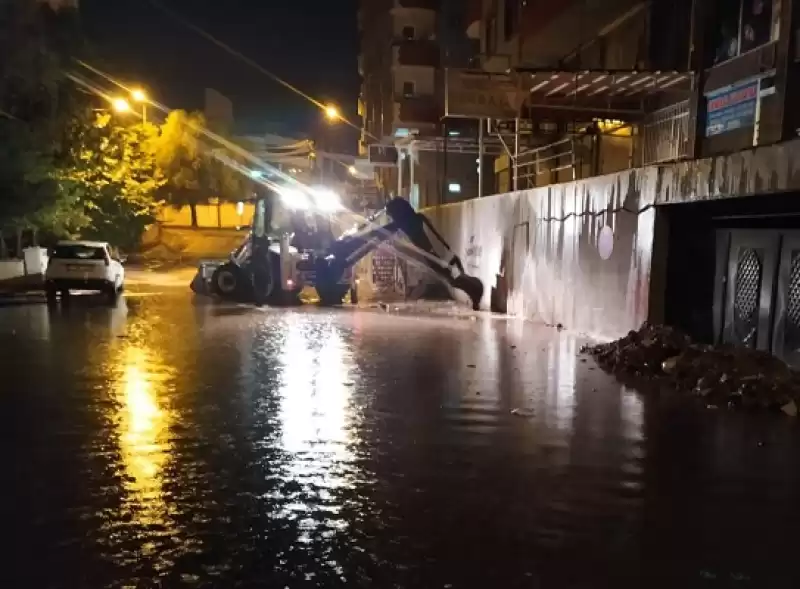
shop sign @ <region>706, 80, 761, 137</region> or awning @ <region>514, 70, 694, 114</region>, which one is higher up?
awning @ <region>514, 70, 694, 114</region>

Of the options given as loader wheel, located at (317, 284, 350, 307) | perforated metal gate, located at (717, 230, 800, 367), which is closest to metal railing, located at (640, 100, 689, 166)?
perforated metal gate, located at (717, 230, 800, 367)

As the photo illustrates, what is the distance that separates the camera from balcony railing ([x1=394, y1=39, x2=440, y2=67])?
1406 inches

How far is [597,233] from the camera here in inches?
586

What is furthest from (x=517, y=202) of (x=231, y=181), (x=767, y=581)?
(x=231, y=181)

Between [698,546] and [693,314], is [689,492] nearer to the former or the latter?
[698,546]

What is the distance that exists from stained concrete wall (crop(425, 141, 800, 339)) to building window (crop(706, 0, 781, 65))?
4745 mm

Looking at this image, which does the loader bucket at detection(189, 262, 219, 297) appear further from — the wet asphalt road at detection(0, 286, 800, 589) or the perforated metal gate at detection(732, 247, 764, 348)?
the perforated metal gate at detection(732, 247, 764, 348)

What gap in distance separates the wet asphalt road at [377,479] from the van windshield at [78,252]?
11.2 metres

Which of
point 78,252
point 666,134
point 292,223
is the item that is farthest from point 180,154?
point 666,134

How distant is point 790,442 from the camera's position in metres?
7.61

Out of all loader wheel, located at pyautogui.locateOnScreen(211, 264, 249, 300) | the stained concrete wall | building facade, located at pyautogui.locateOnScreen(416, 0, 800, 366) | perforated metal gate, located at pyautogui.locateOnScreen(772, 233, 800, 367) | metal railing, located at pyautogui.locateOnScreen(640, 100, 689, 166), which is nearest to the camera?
the stained concrete wall

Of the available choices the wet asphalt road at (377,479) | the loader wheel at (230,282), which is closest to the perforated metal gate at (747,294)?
the wet asphalt road at (377,479)

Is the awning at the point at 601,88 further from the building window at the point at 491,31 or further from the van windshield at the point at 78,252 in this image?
the van windshield at the point at 78,252

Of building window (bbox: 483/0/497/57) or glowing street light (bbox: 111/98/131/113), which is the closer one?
building window (bbox: 483/0/497/57)
